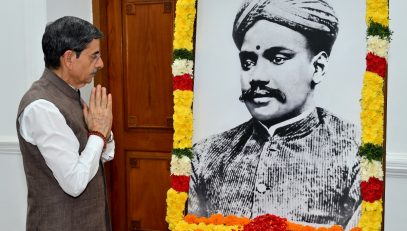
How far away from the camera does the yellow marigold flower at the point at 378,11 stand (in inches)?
87.1

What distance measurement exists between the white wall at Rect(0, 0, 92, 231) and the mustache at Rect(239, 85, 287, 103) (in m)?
1.74

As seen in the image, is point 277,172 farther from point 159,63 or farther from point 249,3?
point 159,63

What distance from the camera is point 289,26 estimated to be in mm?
2354

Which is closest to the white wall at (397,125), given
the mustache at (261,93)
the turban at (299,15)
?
the turban at (299,15)

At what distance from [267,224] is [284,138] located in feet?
1.49

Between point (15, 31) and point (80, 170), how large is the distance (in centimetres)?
216

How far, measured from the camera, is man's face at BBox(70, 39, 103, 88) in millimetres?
2062

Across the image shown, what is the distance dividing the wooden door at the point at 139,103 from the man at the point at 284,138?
117cm

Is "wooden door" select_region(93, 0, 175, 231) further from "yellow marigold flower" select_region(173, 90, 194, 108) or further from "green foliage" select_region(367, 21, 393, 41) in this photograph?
"green foliage" select_region(367, 21, 393, 41)

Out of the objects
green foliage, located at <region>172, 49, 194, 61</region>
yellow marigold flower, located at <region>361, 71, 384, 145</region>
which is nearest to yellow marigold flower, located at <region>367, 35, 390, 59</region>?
yellow marigold flower, located at <region>361, 71, 384, 145</region>

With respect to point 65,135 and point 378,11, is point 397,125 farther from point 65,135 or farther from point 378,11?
point 65,135

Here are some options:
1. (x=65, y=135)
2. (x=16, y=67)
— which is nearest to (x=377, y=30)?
(x=65, y=135)

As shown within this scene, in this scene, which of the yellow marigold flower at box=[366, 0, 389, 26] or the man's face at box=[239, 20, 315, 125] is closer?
the yellow marigold flower at box=[366, 0, 389, 26]

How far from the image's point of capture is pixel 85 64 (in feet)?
6.85
